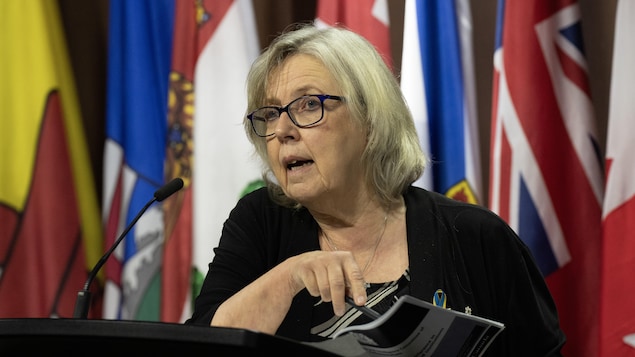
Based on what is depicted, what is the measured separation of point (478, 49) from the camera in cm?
264

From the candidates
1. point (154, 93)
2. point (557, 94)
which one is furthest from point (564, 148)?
point (154, 93)

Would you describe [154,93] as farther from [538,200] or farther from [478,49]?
[538,200]

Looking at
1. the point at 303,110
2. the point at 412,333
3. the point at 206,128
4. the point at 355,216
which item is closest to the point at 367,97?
the point at 303,110

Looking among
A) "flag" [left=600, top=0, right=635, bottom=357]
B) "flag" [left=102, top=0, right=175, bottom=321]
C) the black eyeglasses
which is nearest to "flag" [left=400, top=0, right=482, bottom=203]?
"flag" [left=600, top=0, right=635, bottom=357]

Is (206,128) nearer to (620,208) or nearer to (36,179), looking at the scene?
(36,179)

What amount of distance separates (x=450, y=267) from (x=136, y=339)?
0.89m

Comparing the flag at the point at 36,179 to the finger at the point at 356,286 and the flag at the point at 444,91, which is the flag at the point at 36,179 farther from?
the finger at the point at 356,286

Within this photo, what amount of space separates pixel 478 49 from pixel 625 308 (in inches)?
35.4

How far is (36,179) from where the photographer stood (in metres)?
2.79

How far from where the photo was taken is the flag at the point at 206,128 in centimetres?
269

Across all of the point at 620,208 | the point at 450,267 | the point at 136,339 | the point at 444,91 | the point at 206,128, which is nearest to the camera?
the point at 136,339

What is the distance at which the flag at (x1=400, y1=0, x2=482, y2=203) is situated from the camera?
2.51 metres

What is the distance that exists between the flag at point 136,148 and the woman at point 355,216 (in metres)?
0.88

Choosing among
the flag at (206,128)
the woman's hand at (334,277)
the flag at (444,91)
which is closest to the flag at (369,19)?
the flag at (444,91)
